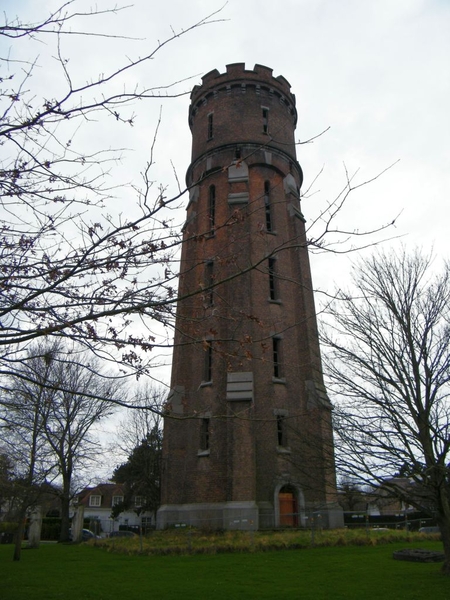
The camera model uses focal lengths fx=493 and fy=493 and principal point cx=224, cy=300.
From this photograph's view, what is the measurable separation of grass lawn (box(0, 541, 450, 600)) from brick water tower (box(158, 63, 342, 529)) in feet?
7.58

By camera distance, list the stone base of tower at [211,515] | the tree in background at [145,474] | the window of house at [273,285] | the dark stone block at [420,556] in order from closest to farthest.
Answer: the dark stone block at [420,556], the stone base of tower at [211,515], the window of house at [273,285], the tree in background at [145,474]

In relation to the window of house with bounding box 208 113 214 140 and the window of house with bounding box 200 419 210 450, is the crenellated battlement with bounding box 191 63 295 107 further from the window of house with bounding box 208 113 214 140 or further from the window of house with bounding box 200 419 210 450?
the window of house with bounding box 200 419 210 450

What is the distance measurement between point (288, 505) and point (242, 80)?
2125 cm

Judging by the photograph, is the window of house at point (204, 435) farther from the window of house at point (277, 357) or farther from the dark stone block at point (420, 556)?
the dark stone block at point (420, 556)

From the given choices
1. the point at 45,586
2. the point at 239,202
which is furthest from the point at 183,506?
the point at 239,202

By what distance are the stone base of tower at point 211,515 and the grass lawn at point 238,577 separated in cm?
231

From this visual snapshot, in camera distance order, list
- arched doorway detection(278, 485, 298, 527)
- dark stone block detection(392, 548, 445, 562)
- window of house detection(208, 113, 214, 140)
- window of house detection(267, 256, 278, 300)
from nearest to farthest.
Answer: dark stone block detection(392, 548, 445, 562) → arched doorway detection(278, 485, 298, 527) → window of house detection(267, 256, 278, 300) → window of house detection(208, 113, 214, 140)

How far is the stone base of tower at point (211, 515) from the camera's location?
17.7 m

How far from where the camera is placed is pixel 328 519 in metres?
19.4

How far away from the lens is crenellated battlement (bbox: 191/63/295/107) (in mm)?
26641

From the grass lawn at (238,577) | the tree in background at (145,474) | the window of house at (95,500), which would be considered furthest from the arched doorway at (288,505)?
the window of house at (95,500)

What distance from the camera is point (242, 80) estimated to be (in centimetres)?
2659

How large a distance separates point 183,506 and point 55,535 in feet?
84.3

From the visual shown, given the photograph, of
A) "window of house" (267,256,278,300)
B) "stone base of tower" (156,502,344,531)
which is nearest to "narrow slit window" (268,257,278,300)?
"window of house" (267,256,278,300)
